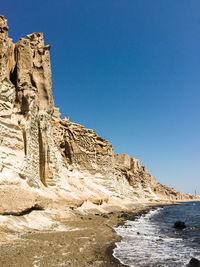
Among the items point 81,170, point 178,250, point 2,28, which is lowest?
point 178,250

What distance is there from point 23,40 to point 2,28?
15.4 ft

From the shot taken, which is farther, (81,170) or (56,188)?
(81,170)

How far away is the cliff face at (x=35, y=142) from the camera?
11547 millimetres

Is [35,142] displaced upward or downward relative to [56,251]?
upward

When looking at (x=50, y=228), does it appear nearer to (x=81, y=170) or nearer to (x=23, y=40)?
(x=23, y=40)

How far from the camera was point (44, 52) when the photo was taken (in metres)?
22.0

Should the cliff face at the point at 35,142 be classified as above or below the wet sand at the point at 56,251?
above

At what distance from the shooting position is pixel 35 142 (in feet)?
54.7

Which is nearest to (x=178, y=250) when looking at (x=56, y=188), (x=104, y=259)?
(x=104, y=259)

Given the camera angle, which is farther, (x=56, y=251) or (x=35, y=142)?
(x=35, y=142)

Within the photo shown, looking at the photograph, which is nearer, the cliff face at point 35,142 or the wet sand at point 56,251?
the wet sand at point 56,251

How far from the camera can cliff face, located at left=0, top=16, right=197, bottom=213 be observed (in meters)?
11.5

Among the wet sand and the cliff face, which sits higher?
the cliff face

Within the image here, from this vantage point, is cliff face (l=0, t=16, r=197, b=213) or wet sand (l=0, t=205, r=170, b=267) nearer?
wet sand (l=0, t=205, r=170, b=267)
